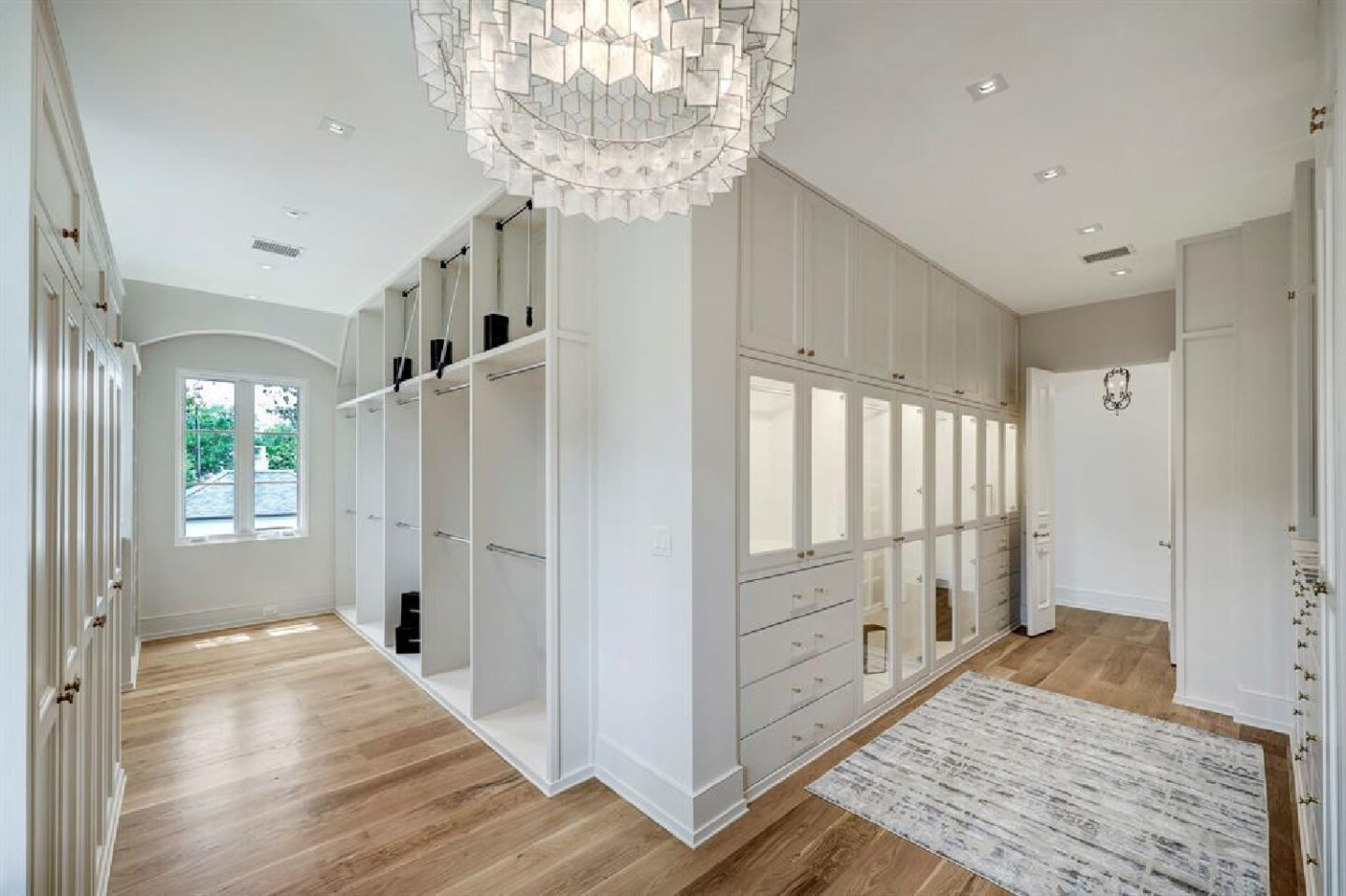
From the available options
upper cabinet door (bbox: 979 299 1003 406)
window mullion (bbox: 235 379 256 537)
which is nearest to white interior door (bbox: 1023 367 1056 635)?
upper cabinet door (bbox: 979 299 1003 406)

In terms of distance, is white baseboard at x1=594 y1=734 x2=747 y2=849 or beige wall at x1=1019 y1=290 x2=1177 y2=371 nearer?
white baseboard at x1=594 y1=734 x2=747 y2=849

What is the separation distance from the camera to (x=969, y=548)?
445cm

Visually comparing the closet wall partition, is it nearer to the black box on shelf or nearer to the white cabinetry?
the white cabinetry

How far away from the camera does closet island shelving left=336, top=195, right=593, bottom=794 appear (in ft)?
9.04

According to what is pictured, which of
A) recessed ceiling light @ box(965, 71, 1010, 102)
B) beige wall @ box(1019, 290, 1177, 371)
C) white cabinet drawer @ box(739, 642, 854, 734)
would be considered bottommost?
white cabinet drawer @ box(739, 642, 854, 734)

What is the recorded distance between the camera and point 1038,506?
202 inches

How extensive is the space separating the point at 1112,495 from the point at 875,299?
4.54 metres

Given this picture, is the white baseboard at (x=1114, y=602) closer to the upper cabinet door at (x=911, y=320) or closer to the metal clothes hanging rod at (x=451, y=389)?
the upper cabinet door at (x=911, y=320)

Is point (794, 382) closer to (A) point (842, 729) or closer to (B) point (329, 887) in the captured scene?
(A) point (842, 729)

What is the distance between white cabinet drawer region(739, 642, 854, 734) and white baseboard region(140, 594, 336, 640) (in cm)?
505

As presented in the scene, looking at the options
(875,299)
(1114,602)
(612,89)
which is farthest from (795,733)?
(1114,602)

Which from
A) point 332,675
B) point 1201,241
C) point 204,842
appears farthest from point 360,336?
point 1201,241

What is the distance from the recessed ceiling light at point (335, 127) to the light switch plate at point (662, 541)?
2.23m

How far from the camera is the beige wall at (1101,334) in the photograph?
15.7 feet
